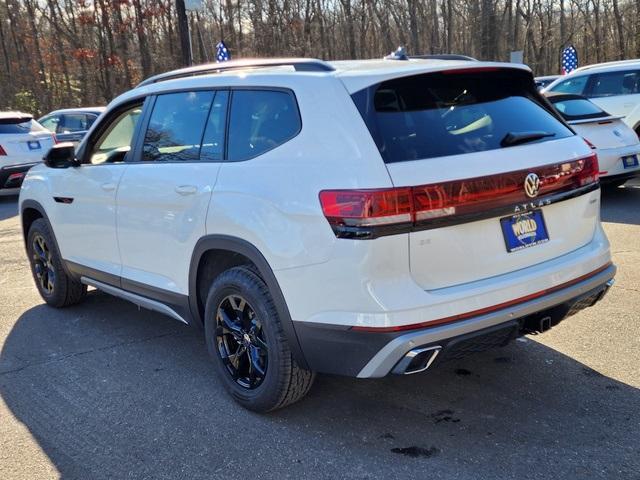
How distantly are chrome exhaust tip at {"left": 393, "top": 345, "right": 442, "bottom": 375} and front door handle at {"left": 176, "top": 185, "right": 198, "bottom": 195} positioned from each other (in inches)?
61.2

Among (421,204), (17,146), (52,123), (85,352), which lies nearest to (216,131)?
(421,204)

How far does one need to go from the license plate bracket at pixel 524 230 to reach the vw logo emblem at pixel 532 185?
0.10 metres

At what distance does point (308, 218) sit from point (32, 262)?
3.97 m

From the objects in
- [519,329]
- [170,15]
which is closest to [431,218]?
[519,329]

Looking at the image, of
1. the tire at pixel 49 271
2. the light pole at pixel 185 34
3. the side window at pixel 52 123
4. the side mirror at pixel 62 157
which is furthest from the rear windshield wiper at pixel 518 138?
the side window at pixel 52 123

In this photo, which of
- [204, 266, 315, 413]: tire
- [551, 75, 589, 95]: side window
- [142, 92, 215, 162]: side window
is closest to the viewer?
[204, 266, 315, 413]: tire

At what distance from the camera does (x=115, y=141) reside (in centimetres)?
494

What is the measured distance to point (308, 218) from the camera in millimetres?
2900

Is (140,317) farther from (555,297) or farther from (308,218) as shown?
(555,297)

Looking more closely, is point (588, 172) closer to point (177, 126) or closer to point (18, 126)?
point (177, 126)

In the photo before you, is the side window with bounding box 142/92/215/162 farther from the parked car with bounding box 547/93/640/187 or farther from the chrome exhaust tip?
the parked car with bounding box 547/93/640/187

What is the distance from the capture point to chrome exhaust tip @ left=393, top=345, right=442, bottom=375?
2773 mm

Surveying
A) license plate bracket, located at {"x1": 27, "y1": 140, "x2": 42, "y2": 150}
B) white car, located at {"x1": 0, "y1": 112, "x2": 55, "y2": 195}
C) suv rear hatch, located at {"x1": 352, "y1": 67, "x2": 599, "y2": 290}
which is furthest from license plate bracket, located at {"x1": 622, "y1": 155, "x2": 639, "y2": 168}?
license plate bracket, located at {"x1": 27, "y1": 140, "x2": 42, "y2": 150}

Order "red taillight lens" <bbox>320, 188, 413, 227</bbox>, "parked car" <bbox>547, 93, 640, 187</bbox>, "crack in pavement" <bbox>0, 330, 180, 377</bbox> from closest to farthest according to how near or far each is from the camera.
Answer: "red taillight lens" <bbox>320, 188, 413, 227</bbox> < "crack in pavement" <bbox>0, 330, 180, 377</bbox> < "parked car" <bbox>547, 93, 640, 187</bbox>
